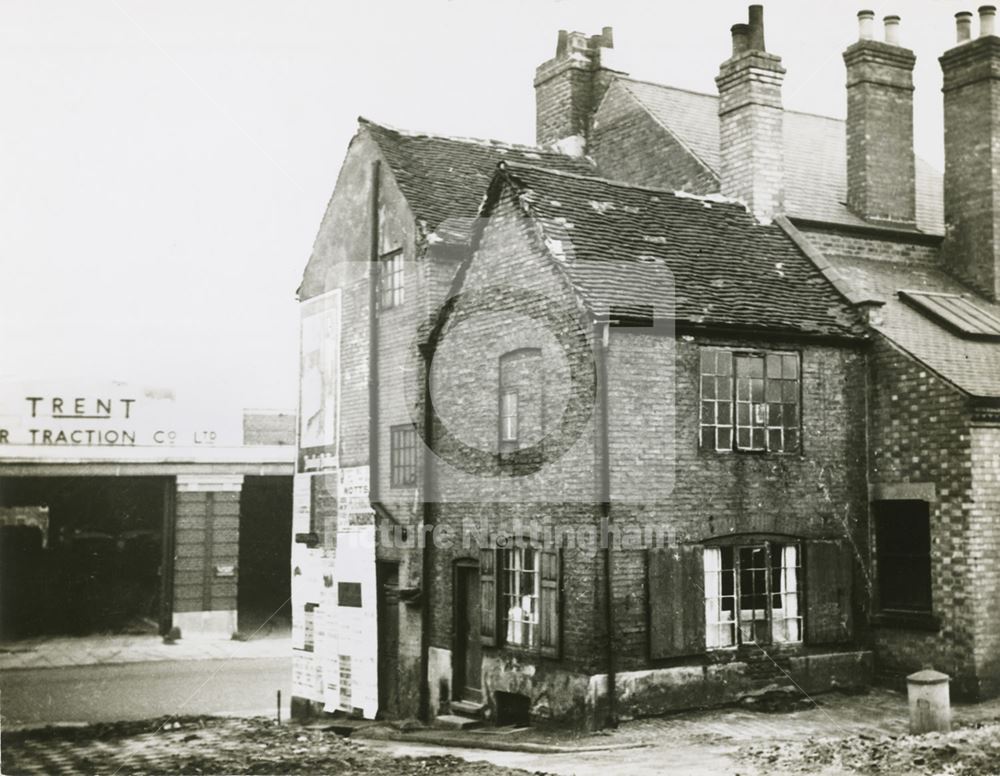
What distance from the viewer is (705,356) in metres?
15.0

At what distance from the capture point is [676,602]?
46.6ft

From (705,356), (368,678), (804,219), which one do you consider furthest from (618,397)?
(368,678)

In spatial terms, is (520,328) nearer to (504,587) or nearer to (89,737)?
(504,587)

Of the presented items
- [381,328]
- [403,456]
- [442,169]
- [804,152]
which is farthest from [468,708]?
[804,152]

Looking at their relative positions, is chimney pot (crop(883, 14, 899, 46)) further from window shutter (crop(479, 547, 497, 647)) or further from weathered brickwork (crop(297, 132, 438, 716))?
window shutter (crop(479, 547, 497, 647))

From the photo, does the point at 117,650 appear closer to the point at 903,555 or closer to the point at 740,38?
the point at 903,555

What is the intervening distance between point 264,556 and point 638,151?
53.5ft

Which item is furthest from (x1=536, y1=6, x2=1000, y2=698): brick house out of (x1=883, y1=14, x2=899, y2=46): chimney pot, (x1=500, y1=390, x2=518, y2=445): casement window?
(x1=500, y1=390, x2=518, y2=445): casement window

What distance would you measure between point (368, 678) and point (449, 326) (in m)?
6.52

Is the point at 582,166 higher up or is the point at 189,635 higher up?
the point at 582,166

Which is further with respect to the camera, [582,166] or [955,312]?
[582,166]

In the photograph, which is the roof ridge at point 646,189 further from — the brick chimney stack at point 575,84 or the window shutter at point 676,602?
the window shutter at point 676,602

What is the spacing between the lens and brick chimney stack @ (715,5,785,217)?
18.4 m

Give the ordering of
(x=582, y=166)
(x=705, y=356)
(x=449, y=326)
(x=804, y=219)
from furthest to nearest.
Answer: (x=582, y=166), (x=804, y=219), (x=449, y=326), (x=705, y=356)
